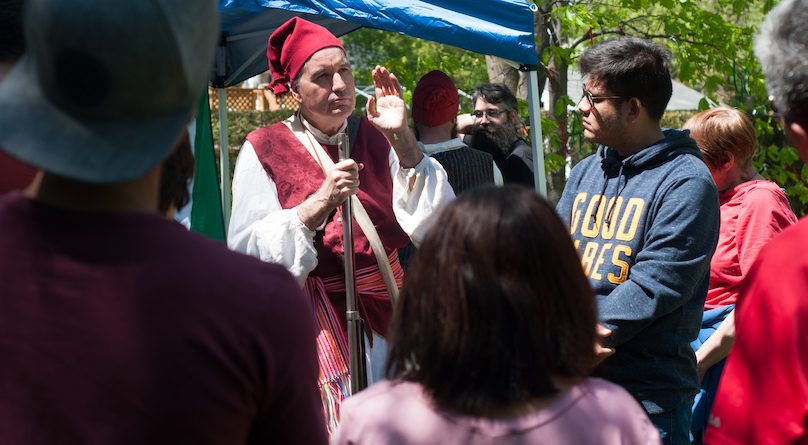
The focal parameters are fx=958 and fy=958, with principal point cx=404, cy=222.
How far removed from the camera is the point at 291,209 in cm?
321

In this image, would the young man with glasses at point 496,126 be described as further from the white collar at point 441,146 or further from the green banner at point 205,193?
the green banner at point 205,193

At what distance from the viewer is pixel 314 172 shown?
3322 millimetres

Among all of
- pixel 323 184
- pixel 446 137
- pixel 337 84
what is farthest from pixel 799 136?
pixel 446 137

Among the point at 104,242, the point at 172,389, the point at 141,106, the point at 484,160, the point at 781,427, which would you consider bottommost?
the point at 484,160

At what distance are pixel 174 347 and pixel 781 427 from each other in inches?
38.1

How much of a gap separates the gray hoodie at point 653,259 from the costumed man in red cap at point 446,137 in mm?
1973

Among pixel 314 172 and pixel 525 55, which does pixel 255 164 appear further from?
pixel 525 55

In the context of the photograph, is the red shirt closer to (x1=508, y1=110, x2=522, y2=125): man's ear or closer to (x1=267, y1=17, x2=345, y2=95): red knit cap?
(x1=267, y1=17, x2=345, y2=95): red knit cap

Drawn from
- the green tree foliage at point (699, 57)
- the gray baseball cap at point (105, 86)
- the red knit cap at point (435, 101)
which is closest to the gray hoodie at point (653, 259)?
the gray baseball cap at point (105, 86)

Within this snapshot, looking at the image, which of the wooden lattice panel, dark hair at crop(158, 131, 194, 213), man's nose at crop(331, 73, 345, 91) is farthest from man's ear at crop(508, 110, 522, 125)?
the wooden lattice panel

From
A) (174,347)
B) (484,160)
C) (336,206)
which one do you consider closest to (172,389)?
(174,347)

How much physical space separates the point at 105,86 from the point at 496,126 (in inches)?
196

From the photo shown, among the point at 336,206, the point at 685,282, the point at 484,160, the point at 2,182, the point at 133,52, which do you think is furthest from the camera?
the point at 484,160

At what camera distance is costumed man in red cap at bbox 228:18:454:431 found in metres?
3.24
